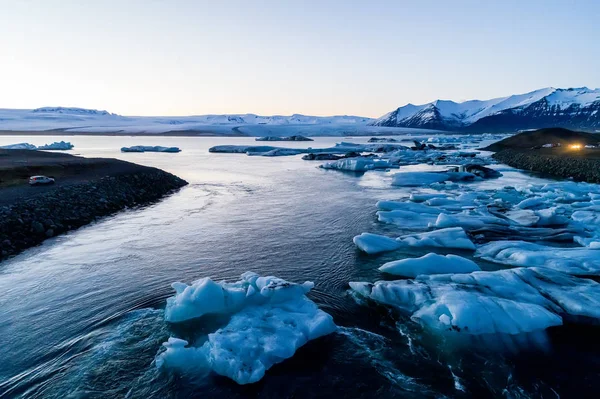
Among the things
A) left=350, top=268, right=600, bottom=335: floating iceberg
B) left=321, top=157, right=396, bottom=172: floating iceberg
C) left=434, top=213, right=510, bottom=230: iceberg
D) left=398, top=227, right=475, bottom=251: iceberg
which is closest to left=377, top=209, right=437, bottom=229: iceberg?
left=434, top=213, right=510, bottom=230: iceberg

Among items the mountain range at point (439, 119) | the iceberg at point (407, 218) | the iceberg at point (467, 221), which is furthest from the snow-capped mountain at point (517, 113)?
the iceberg at point (467, 221)

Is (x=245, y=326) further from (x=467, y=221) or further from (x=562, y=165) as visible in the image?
(x=562, y=165)

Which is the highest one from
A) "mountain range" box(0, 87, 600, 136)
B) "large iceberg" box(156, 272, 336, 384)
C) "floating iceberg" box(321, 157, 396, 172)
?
"mountain range" box(0, 87, 600, 136)

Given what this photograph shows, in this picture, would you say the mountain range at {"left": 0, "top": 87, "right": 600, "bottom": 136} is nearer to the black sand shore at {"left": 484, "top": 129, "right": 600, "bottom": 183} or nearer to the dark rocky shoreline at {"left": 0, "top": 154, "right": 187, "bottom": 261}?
the black sand shore at {"left": 484, "top": 129, "right": 600, "bottom": 183}

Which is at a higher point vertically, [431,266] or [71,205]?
[71,205]

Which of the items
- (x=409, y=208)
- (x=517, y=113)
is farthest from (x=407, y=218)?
(x=517, y=113)

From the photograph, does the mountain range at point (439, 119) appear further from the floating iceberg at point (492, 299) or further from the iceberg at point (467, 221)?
→ the floating iceberg at point (492, 299)
